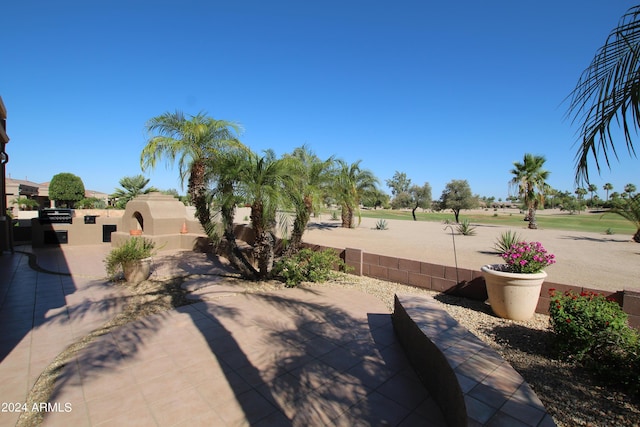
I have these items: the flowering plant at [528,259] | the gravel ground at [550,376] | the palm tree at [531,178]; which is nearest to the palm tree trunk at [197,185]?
the gravel ground at [550,376]

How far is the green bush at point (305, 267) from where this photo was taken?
7730 mm

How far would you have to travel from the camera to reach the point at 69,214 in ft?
47.1

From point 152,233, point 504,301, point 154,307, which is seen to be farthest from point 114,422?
point 152,233

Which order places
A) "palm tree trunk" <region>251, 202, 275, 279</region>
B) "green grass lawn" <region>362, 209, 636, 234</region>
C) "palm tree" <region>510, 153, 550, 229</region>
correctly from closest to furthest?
"palm tree trunk" <region>251, 202, 275, 279</region>, "palm tree" <region>510, 153, 550, 229</region>, "green grass lawn" <region>362, 209, 636, 234</region>

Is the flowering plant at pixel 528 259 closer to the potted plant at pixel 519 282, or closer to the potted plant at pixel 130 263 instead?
the potted plant at pixel 519 282

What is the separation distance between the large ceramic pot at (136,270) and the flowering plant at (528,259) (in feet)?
27.8

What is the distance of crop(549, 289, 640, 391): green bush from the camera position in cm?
308

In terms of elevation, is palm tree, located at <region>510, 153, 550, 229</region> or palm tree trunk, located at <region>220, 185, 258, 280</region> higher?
palm tree, located at <region>510, 153, 550, 229</region>

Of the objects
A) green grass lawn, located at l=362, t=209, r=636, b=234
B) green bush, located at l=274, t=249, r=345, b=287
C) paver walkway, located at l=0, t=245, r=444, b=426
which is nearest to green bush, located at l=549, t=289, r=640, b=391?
paver walkway, located at l=0, t=245, r=444, b=426

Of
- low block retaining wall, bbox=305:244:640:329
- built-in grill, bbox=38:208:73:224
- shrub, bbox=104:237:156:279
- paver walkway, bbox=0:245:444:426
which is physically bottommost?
paver walkway, bbox=0:245:444:426

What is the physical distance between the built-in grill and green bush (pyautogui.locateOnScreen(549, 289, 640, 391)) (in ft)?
59.9

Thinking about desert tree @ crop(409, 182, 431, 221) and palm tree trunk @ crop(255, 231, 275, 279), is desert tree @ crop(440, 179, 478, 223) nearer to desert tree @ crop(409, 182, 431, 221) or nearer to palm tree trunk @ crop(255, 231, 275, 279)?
desert tree @ crop(409, 182, 431, 221)

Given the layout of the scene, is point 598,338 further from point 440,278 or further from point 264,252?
point 264,252

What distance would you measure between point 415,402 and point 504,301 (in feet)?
10.1
